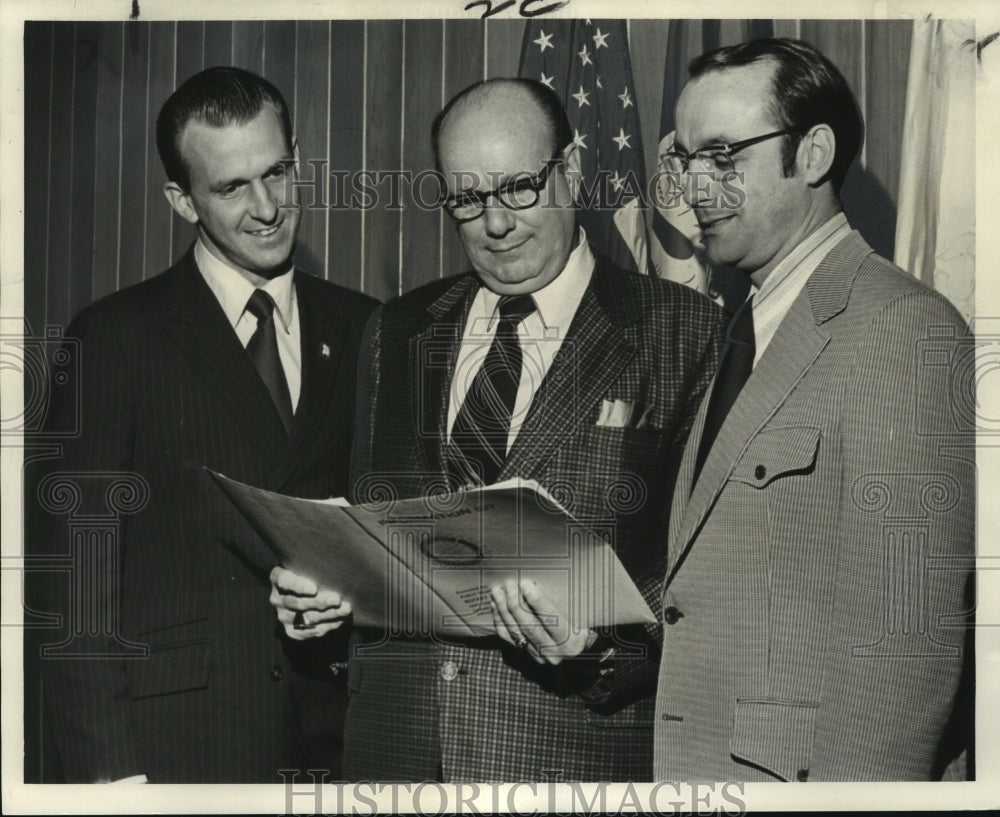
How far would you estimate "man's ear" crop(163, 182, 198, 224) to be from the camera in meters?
3.98

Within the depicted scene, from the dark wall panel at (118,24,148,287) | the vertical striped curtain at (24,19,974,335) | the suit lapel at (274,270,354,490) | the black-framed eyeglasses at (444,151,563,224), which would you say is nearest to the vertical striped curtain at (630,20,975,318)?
the vertical striped curtain at (24,19,974,335)

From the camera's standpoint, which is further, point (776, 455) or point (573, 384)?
point (573, 384)

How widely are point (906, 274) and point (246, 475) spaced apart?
6.34 ft

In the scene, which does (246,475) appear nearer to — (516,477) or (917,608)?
(516,477)

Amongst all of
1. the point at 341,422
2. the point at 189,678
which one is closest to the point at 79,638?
the point at 189,678

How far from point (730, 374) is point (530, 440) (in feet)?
1.90

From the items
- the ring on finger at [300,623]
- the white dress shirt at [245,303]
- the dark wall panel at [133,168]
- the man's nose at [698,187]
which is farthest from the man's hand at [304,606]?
the man's nose at [698,187]

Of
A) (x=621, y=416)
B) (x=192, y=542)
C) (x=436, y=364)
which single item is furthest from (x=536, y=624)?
(x=192, y=542)

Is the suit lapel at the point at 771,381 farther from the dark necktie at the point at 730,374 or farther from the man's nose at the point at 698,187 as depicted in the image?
the man's nose at the point at 698,187

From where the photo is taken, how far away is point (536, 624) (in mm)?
3760

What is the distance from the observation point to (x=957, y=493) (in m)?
3.85

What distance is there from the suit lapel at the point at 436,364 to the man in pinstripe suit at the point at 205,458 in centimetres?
19

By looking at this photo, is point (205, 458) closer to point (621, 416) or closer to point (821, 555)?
point (621, 416)

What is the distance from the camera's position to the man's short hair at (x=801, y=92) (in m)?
Result: 3.81
